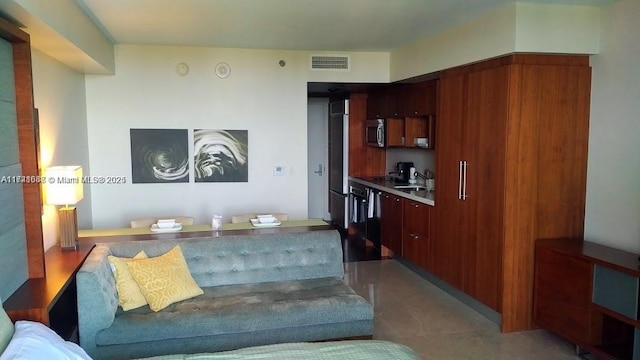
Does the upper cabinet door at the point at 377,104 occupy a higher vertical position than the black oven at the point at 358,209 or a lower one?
higher

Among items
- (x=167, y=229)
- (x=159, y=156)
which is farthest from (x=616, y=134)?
(x=159, y=156)

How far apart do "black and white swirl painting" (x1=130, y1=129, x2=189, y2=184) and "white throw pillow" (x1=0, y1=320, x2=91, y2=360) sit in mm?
3244

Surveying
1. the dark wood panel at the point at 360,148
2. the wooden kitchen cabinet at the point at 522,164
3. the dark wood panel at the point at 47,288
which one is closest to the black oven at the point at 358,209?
the dark wood panel at the point at 360,148

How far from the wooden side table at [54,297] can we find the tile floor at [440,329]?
225 cm

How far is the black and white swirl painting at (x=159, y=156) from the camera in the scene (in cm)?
514

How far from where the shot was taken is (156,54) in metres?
5.12

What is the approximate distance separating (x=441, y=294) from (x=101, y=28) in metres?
4.17

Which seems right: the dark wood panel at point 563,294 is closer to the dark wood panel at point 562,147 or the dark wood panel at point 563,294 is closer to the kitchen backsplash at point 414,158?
the dark wood panel at point 562,147

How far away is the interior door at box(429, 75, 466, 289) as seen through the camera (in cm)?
438

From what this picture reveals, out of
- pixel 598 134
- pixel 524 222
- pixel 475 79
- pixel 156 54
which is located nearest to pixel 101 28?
pixel 156 54

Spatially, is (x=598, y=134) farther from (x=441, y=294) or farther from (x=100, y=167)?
(x=100, y=167)

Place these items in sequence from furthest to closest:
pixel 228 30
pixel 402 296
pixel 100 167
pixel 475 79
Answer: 1. pixel 100 167
2. pixel 402 296
3. pixel 228 30
4. pixel 475 79

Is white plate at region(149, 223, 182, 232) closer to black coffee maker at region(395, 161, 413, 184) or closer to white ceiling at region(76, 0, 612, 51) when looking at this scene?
white ceiling at region(76, 0, 612, 51)

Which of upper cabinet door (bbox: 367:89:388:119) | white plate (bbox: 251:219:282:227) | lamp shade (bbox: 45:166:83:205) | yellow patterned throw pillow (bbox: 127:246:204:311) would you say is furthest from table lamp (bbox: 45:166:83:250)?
upper cabinet door (bbox: 367:89:388:119)
